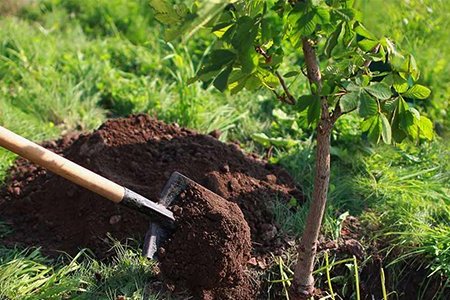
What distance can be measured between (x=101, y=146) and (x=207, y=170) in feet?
1.91

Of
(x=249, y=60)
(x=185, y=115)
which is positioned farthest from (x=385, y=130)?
(x=185, y=115)

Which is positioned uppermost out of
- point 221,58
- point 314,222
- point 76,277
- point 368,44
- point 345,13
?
point 345,13

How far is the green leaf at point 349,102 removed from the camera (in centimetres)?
307

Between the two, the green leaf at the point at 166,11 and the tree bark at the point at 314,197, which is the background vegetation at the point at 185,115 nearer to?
the tree bark at the point at 314,197

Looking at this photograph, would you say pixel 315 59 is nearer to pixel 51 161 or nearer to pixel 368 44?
pixel 368 44

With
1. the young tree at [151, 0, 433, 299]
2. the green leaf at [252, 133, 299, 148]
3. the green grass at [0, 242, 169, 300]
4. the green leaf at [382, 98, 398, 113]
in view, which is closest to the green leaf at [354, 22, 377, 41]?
the young tree at [151, 0, 433, 299]

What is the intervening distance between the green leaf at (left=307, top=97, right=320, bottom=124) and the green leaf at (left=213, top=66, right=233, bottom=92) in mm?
366

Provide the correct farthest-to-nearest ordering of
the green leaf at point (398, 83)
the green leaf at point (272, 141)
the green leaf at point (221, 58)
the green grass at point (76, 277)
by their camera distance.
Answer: the green leaf at point (272, 141)
the green grass at point (76, 277)
the green leaf at point (398, 83)
the green leaf at point (221, 58)

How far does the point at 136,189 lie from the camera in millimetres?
4016

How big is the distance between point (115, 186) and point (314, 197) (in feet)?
2.97

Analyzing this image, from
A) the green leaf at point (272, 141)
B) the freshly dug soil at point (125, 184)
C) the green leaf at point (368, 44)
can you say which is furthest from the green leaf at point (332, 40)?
the green leaf at point (272, 141)

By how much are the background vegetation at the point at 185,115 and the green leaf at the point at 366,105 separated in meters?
0.55

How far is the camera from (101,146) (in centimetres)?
422

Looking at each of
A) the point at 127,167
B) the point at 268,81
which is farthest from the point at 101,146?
the point at 268,81
